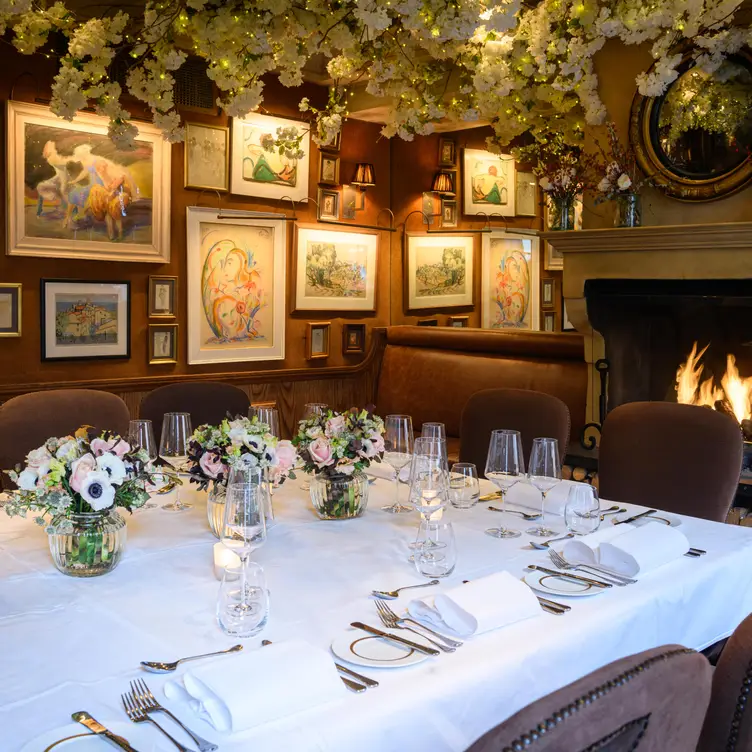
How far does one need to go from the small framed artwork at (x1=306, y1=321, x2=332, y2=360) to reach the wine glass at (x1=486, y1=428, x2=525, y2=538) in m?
3.76

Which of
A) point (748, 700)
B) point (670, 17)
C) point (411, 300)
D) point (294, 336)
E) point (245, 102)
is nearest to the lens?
point (748, 700)

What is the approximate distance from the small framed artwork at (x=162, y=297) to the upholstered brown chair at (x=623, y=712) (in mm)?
4549

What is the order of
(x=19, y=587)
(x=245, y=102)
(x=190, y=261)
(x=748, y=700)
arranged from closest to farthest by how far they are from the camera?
(x=748, y=700)
(x=19, y=587)
(x=245, y=102)
(x=190, y=261)

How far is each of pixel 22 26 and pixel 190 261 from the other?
212 cm

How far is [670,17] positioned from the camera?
3.39m

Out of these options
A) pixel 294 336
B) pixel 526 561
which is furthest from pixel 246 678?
pixel 294 336

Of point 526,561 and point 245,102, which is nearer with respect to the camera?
point 526,561

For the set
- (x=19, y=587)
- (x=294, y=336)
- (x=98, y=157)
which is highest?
(x=98, y=157)

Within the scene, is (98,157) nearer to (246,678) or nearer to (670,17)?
(670,17)

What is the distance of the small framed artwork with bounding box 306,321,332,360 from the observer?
620cm

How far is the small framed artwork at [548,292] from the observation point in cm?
753

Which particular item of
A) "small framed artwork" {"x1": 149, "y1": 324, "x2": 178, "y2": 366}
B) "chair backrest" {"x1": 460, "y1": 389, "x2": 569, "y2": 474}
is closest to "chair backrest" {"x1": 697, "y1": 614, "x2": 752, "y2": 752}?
"chair backrest" {"x1": 460, "y1": 389, "x2": 569, "y2": 474}

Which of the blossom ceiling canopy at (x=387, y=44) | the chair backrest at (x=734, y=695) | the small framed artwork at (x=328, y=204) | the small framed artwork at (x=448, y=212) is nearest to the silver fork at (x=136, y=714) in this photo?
the chair backrest at (x=734, y=695)

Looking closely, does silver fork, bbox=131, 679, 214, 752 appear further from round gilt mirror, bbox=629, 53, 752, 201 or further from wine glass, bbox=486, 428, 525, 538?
round gilt mirror, bbox=629, 53, 752, 201
